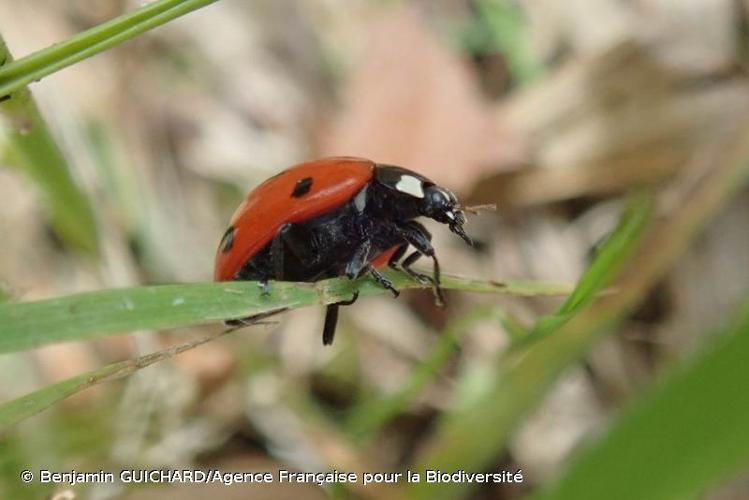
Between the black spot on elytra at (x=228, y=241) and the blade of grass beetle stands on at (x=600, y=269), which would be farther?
the black spot on elytra at (x=228, y=241)

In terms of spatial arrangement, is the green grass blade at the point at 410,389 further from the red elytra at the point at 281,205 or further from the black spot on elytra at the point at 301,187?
the black spot on elytra at the point at 301,187

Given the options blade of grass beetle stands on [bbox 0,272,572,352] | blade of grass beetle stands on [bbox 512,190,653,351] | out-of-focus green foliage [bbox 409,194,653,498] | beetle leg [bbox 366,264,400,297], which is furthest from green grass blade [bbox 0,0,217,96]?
out-of-focus green foliage [bbox 409,194,653,498]

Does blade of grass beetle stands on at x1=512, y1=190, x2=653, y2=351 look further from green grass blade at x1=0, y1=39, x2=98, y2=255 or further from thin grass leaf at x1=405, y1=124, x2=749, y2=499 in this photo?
green grass blade at x1=0, y1=39, x2=98, y2=255

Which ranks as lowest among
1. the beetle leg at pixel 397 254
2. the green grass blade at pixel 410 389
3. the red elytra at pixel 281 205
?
the green grass blade at pixel 410 389

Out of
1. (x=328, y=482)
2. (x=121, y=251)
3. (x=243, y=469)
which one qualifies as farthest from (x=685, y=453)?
(x=121, y=251)

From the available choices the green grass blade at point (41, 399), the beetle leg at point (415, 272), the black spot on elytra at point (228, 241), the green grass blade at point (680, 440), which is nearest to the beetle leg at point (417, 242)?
the beetle leg at point (415, 272)

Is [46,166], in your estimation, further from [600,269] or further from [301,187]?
[600,269]

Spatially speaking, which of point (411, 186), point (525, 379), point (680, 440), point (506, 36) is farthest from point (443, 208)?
point (506, 36)

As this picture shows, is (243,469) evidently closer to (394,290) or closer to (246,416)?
(246,416)
